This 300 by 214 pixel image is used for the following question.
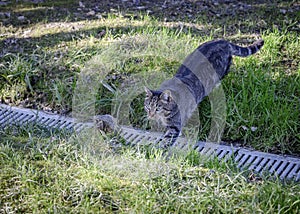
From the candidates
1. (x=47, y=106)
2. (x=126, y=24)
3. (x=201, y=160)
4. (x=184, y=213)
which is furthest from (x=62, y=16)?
(x=184, y=213)

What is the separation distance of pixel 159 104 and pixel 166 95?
87 mm

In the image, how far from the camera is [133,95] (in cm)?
410

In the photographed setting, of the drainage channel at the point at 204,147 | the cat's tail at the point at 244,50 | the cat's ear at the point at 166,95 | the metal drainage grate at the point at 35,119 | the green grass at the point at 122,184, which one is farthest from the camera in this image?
the cat's tail at the point at 244,50

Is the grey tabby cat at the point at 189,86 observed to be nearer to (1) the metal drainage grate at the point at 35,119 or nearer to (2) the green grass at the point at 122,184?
(2) the green grass at the point at 122,184

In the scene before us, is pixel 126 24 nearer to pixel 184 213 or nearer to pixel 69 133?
pixel 69 133

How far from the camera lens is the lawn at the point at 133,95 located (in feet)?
9.52

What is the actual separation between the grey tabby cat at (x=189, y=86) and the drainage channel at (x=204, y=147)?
0.14m

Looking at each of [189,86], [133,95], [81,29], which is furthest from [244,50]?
[81,29]

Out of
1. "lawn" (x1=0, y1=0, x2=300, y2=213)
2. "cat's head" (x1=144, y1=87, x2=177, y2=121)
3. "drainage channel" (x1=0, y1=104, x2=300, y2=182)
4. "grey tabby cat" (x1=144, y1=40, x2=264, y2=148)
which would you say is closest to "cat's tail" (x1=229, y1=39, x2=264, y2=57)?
"grey tabby cat" (x1=144, y1=40, x2=264, y2=148)

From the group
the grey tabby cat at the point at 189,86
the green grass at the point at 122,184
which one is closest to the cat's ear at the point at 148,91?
the grey tabby cat at the point at 189,86

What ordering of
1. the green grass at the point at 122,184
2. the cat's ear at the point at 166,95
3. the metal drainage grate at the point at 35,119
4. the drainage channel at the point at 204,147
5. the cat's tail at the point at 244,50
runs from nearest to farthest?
the green grass at the point at 122,184 < the drainage channel at the point at 204,147 < the cat's ear at the point at 166,95 < the metal drainage grate at the point at 35,119 < the cat's tail at the point at 244,50

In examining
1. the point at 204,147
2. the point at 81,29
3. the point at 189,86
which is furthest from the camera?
the point at 81,29

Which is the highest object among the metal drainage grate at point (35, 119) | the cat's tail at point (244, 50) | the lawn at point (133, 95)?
the cat's tail at point (244, 50)

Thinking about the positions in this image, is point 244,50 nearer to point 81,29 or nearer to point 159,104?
point 159,104
